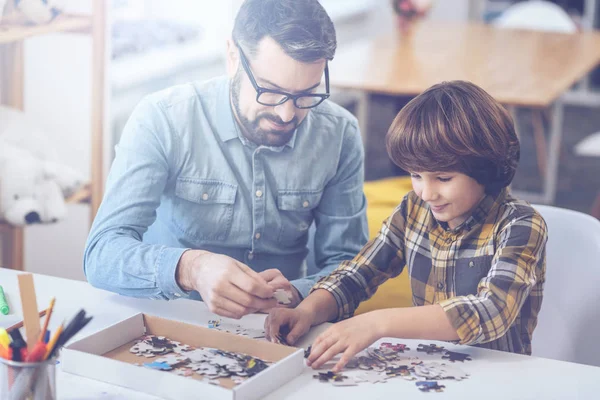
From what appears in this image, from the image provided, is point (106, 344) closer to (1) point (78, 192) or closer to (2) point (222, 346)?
(2) point (222, 346)

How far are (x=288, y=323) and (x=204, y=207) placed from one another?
379mm

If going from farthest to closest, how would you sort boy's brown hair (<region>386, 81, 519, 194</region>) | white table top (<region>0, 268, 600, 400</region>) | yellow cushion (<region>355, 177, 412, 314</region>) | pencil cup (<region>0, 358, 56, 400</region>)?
1. yellow cushion (<region>355, 177, 412, 314</region>)
2. boy's brown hair (<region>386, 81, 519, 194</region>)
3. white table top (<region>0, 268, 600, 400</region>)
4. pencil cup (<region>0, 358, 56, 400</region>)

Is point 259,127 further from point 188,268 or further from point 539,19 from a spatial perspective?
point 539,19

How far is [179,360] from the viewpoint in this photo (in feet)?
3.96

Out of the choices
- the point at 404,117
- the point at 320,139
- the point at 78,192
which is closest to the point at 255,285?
the point at 404,117

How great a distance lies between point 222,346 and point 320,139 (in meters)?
0.59

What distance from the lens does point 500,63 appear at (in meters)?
3.77

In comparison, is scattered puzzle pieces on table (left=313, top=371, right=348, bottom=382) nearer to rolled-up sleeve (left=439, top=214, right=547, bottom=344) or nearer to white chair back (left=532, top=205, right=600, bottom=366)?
rolled-up sleeve (left=439, top=214, right=547, bottom=344)

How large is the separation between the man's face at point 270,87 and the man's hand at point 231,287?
12.7 inches

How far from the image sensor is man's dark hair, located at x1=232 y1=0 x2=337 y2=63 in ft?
4.92

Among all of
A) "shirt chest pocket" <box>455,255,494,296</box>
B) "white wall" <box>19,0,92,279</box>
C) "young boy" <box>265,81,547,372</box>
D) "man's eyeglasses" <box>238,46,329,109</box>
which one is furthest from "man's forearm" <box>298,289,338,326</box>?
"white wall" <box>19,0,92,279</box>

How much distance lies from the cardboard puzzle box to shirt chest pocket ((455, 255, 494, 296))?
0.40m

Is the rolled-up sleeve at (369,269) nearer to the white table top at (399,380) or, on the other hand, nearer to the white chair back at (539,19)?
the white table top at (399,380)

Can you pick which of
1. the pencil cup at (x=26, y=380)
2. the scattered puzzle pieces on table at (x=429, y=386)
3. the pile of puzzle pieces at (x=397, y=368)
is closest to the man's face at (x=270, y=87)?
the pile of puzzle pieces at (x=397, y=368)
